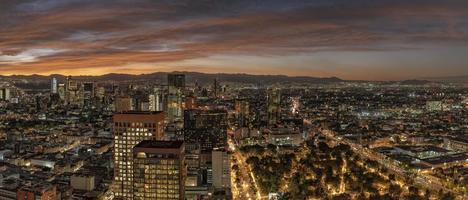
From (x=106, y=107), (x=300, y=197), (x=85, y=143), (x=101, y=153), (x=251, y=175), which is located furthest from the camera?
(x=106, y=107)

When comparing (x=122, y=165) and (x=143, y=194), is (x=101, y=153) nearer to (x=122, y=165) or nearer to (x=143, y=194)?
(x=122, y=165)

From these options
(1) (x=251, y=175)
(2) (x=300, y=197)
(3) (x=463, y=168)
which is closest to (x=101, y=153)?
(1) (x=251, y=175)

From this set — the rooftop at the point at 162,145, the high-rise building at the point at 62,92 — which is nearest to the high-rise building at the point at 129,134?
the rooftop at the point at 162,145

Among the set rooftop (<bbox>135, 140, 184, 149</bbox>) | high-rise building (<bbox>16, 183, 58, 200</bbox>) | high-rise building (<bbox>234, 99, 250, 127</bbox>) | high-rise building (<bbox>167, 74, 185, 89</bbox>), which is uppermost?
high-rise building (<bbox>167, 74, 185, 89</bbox>)

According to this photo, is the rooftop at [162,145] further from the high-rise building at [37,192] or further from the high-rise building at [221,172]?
the high-rise building at [221,172]

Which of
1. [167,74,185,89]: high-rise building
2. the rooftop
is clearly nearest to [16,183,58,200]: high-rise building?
the rooftop

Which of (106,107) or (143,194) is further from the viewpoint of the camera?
(106,107)

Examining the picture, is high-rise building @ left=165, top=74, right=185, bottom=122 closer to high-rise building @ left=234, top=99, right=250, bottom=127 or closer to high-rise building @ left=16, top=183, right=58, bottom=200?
high-rise building @ left=234, top=99, right=250, bottom=127
